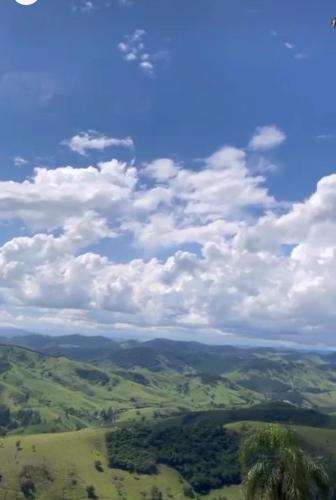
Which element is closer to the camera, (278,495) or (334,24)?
(334,24)

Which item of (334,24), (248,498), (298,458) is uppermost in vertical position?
(334,24)

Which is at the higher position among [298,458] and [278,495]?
[298,458]

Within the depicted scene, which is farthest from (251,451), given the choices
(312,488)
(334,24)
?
(334,24)

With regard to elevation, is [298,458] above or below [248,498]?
above

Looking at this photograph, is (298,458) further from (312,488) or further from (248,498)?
(248,498)

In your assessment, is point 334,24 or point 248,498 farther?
point 248,498

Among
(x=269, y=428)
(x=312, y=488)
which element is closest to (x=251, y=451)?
(x=269, y=428)
